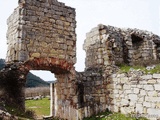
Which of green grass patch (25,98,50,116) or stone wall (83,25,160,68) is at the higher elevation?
stone wall (83,25,160,68)

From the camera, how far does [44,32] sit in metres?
7.23

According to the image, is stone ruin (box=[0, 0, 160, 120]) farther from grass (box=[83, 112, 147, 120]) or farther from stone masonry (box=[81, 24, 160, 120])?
grass (box=[83, 112, 147, 120])

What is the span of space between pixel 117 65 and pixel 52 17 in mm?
3433

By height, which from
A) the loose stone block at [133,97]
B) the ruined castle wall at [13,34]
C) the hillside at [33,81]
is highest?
the ruined castle wall at [13,34]

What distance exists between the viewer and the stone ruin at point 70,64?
6.61 metres

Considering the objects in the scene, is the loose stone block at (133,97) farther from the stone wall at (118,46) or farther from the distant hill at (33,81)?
the distant hill at (33,81)

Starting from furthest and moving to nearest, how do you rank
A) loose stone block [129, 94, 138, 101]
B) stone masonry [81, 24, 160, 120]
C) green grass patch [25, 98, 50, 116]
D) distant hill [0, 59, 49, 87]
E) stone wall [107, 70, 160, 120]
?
distant hill [0, 59, 49, 87]
green grass patch [25, 98, 50, 116]
loose stone block [129, 94, 138, 101]
stone masonry [81, 24, 160, 120]
stone wall [107, 70, 160, 120]

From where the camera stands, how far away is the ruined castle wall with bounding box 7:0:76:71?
6770mm

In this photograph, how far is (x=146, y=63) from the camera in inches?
391

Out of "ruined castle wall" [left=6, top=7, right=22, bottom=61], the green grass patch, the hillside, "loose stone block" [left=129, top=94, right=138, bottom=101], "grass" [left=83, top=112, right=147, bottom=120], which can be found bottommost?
the green grass patch

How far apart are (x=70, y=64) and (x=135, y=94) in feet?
8.00

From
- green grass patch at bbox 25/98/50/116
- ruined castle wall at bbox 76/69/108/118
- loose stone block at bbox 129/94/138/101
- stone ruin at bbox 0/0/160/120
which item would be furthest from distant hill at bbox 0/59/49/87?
loose stone block at bbox 129/94/138/101

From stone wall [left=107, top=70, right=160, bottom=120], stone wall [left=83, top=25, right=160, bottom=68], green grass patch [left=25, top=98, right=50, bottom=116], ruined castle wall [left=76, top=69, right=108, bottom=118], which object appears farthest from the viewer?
green grass patch [left=25, top=98, right=50, bottom=116]

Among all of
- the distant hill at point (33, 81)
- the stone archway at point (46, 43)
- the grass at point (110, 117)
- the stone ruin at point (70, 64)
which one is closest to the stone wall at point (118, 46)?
the stone ruin at point (70, 64)
